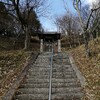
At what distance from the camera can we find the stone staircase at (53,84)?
340 inches

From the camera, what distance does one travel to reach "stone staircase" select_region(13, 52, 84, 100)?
865 centimetres

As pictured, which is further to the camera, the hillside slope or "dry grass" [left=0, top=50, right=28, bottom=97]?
"dry grass" [left=0, top=50, right=28, bottom=97]

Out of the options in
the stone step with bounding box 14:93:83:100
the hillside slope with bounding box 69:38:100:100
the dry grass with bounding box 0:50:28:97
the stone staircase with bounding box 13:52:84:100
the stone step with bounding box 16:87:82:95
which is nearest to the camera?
the stone step with bounding box 14:93:83:100

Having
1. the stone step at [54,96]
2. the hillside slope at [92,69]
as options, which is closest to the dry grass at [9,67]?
the stone step at [54,96]

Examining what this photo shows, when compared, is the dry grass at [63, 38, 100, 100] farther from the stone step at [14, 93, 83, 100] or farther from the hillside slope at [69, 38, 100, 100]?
the stone step at [14, 93, 83, 100]

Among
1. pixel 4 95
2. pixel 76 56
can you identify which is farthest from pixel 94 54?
pixel 4 95

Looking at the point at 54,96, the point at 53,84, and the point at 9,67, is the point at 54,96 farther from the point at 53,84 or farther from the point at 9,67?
the point at 9,67

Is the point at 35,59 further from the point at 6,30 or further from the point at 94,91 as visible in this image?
the point at 6,30

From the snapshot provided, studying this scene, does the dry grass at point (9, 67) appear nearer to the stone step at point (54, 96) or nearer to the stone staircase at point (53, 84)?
the stone staircase at point (53, 84)

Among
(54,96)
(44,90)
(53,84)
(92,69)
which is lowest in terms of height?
(54,96)

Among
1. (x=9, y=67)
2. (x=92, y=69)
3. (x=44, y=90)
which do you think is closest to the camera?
(x=44, y=90)

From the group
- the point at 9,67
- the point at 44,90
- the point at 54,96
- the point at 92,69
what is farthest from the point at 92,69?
the point at 9,67

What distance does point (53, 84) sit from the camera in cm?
974

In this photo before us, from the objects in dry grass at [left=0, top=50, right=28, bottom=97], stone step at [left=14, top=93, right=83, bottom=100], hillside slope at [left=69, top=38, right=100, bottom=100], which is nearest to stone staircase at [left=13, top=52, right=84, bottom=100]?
stone step at [left=14, top=93, right=83, bottom=100]
